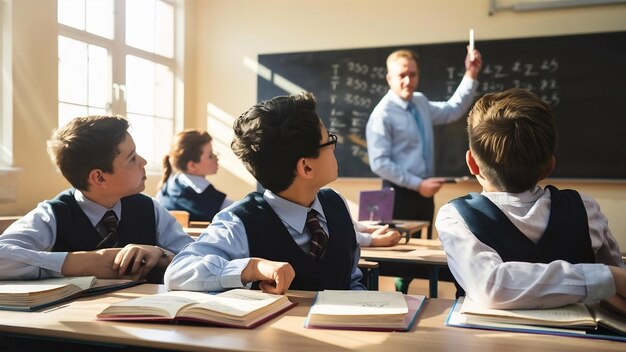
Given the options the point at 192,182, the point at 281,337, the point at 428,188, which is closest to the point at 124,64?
the point at 192,182

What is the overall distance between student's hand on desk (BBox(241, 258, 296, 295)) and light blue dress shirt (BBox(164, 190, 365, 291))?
2 cm

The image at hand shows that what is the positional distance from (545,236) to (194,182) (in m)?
2.70

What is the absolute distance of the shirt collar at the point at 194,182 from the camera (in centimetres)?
367

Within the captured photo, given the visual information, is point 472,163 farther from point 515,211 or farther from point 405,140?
point 405,140

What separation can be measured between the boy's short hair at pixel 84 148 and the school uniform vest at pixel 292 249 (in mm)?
634

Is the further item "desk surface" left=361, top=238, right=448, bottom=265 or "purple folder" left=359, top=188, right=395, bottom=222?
"purple folder" left=359, top=188, right=395, bottom=222

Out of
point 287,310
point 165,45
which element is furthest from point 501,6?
point 287,310

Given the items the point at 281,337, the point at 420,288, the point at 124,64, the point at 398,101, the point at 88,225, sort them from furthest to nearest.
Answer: the point at 124,64
the point at 420,288
the point at 398,101
the point at 88,225
the point at 281,337

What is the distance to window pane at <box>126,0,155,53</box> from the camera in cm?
518

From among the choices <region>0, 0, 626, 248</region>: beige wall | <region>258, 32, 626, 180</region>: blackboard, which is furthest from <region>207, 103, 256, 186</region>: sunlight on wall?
<region>258, 32, 626, 180</region>: blackboard

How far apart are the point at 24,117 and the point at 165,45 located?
1.97 meters

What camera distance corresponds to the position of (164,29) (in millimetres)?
5648

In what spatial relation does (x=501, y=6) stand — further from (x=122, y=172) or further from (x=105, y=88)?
(x=122, y=172)

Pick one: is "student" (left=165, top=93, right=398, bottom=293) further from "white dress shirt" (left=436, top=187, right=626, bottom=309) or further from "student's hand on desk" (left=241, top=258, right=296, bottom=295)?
"white dress shirt" (left=436, top=187, right=626, bottom=309)
